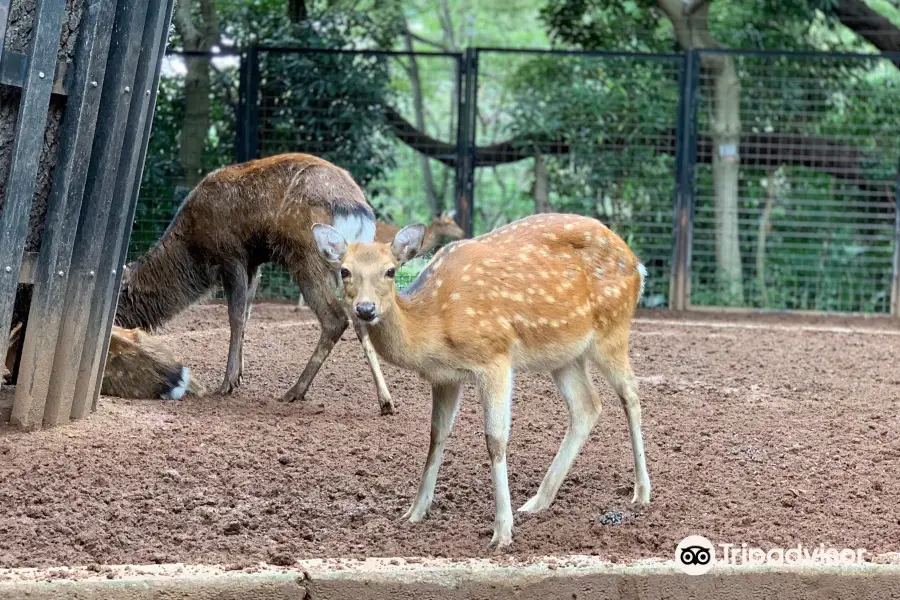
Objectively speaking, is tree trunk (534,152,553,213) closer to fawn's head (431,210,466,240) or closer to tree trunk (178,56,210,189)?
fawn's head (431,210,466,240)

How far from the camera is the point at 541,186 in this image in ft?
43.4

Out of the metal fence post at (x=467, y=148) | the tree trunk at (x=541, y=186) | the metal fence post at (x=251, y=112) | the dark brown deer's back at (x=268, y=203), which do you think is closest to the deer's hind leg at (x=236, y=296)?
the dark brown deer's back at (x=268, y=203)

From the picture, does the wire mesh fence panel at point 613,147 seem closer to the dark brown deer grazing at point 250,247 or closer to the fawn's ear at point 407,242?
the dark brown deer grazing at point 250,247

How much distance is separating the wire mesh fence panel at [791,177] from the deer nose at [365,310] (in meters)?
8.79

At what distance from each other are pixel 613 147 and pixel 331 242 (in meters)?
8.83

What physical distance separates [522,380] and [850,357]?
272 cm

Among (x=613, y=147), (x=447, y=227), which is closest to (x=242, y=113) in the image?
(x=447, y=227)

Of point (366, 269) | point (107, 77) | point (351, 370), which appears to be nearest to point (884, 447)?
point (366, 269)

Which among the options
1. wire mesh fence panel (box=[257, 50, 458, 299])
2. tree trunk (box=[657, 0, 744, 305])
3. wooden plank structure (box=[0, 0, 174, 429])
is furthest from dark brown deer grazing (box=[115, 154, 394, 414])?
tree trunk (box=[657, 0, 744, 305])

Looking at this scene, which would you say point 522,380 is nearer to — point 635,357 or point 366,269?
point 635,357

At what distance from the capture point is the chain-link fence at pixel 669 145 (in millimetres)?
12031

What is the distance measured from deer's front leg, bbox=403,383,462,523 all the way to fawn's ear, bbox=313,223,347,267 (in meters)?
0.61

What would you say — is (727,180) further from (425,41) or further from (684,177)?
(425,41)

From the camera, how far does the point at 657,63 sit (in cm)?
1290
